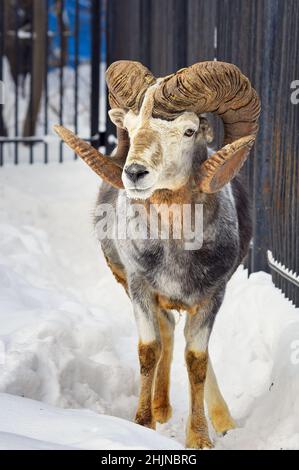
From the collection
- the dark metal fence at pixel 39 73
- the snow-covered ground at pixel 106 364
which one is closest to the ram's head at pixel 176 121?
the snow-covered ground at pixel 106 364

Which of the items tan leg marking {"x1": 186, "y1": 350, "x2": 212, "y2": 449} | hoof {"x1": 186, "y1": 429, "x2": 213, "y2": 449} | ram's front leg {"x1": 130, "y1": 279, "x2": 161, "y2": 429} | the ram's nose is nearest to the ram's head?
the ram's nose

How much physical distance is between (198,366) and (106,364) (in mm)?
1011

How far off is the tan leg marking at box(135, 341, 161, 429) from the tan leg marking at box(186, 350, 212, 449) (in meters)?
0.19

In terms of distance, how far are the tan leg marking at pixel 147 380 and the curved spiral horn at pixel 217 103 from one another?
3.39ft

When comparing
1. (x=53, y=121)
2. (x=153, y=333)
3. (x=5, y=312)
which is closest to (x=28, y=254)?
(x=5, y=312)

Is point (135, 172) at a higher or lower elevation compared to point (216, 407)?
higher

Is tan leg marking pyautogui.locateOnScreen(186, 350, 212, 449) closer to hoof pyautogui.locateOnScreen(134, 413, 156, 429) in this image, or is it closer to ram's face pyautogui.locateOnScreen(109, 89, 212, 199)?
hoof pyautogui.locateOnScreen(134, 413, 156, 429)

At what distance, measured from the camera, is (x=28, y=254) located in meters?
9.25

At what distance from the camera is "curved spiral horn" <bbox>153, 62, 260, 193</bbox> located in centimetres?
495

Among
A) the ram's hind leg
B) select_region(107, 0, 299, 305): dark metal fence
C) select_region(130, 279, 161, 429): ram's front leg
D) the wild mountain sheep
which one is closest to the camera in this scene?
the wild mountain sheep

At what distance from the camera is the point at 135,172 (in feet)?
15.3

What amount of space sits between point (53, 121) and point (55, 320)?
39.1 ft

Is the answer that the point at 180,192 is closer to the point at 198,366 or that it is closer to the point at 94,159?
the point at 94,159

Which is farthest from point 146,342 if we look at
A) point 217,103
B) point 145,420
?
point 217,103
